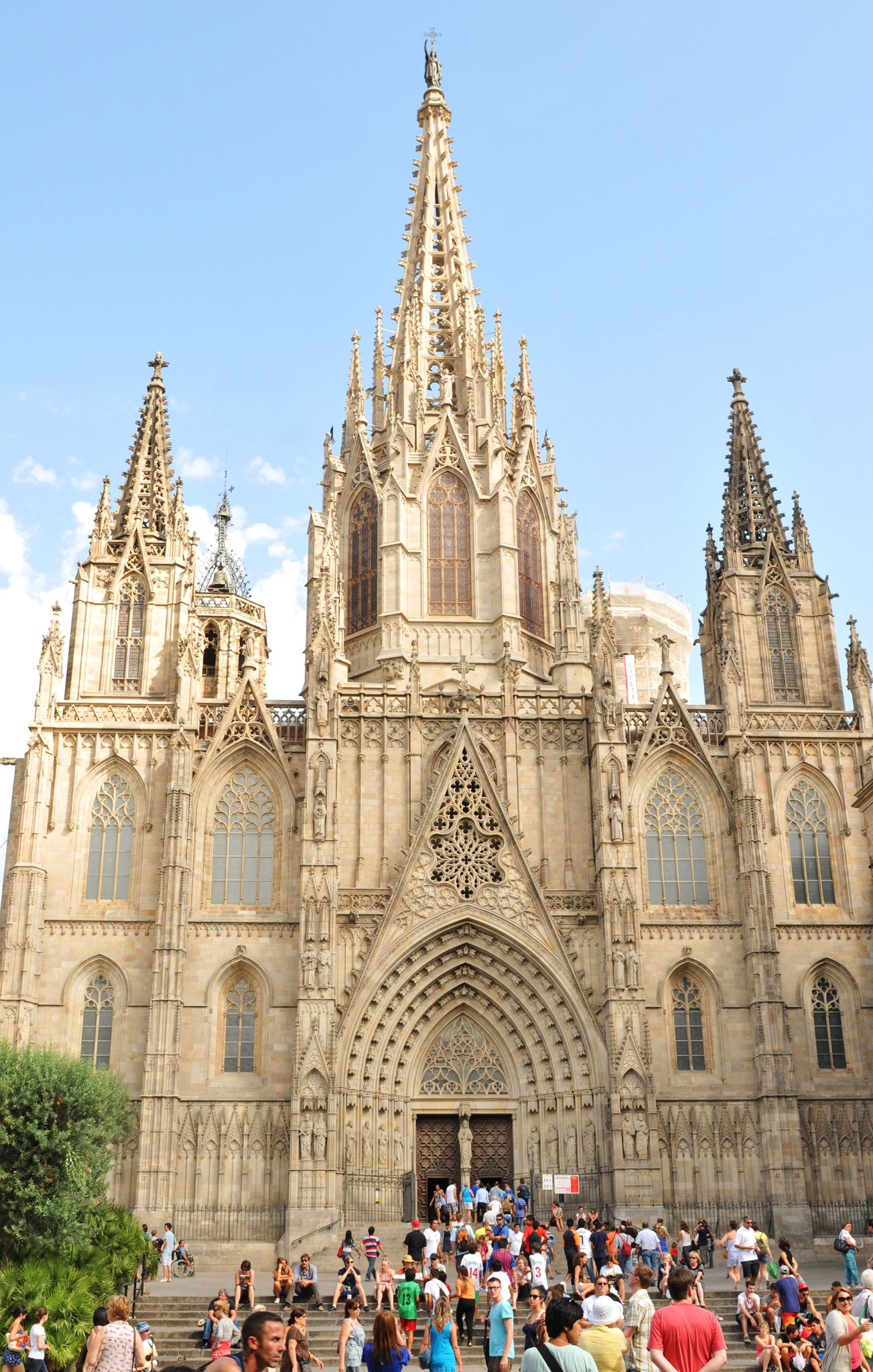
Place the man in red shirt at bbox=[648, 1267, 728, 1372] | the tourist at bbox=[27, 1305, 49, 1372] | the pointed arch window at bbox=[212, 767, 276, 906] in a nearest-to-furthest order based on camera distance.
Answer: the man in red shirt at bbox=[648, 1267, 728, 1372]
the tourist at bbox=[27, 1305, 49, 1372]
the pointed arch window at bbox=[212, 767, 276, 906]

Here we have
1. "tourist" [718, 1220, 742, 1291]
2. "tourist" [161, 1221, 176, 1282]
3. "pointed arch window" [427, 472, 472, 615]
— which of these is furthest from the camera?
"pointed arch window" [427, 472, 472, 615]

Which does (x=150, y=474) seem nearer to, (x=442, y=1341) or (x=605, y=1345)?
(x=442, y=1341)

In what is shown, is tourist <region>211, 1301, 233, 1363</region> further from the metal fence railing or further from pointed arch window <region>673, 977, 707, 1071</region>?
pointed arch window <region>673, 977, 707, 1071</region>

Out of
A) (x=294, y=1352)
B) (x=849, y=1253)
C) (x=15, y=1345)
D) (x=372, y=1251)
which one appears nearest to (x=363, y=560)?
(x=372, y=1251)

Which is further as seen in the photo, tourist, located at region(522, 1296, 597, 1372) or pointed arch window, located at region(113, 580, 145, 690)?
pointed arch window, located at region(113, 580, 145, 690)

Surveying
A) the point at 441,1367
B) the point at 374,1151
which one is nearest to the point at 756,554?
the point at 374,1151

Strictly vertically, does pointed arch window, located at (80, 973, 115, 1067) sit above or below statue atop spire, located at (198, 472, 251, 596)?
below

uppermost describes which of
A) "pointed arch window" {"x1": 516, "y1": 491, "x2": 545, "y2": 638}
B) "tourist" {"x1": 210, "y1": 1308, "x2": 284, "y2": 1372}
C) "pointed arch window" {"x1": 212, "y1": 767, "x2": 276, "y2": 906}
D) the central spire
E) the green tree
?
the central spire

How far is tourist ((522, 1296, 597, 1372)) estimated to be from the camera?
27.2 ft

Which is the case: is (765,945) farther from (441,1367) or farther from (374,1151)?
(441,1367)

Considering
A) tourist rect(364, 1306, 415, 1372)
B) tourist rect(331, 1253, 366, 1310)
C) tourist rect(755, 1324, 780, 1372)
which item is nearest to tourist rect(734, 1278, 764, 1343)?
tourist rect(755, 1324, 780, 1372)

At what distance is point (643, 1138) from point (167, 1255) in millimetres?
11466

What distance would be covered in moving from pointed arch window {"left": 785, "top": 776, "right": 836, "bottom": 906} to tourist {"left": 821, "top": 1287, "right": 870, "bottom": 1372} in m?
26.6

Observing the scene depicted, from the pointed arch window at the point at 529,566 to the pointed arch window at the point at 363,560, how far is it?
179 inches
